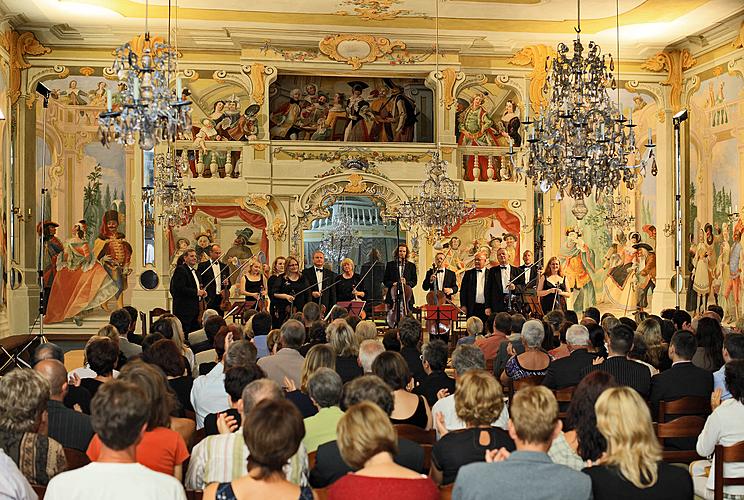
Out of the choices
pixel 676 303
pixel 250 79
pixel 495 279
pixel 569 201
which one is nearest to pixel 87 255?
pixel 250 79

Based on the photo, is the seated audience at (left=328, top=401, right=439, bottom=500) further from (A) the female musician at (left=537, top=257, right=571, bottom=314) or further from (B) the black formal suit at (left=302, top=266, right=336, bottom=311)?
Result: (A) the female musician at (left=537, top=257, right=571, bottom=314)

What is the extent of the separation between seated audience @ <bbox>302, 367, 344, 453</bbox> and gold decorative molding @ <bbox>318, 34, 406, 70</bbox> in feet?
44.8

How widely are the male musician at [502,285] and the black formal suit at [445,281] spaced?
1.08 metres

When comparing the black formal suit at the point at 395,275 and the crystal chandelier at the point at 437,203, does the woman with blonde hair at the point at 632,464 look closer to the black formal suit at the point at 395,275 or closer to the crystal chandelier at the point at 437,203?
the crystal chandelier at the point at 437,203

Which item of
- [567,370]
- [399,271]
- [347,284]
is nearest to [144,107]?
[567,370]

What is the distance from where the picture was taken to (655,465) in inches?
145

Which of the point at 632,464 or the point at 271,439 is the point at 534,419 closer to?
the point at 632,464

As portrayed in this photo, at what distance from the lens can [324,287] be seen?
15.4 meters

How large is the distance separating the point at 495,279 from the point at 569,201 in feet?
12.6

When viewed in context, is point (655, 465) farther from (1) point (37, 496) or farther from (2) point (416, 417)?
(1) point (37, 496)

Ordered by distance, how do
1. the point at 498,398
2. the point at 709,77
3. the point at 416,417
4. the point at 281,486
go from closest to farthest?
the point at 281,486
the point at 498,398
the point at 416,417
the point at 709,77

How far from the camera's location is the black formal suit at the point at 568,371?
7.48 metres

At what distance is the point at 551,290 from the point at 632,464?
1226 centimetres

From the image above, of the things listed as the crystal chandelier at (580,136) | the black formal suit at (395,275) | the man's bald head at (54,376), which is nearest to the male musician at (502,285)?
the black formal suit at (395,275)
